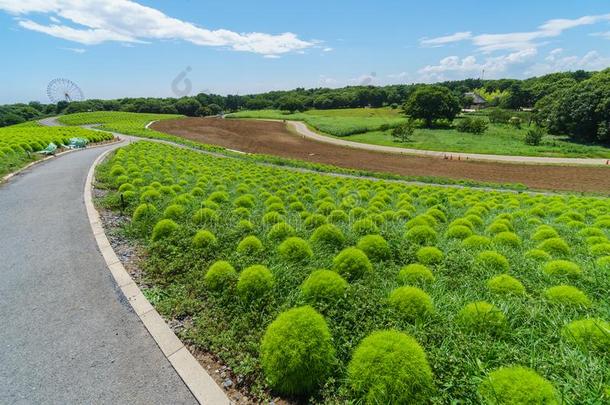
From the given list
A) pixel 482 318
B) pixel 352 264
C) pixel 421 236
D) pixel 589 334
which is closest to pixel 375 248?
pixel 352 264

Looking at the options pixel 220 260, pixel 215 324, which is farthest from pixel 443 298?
pixel 220 260

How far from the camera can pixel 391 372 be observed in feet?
10.8

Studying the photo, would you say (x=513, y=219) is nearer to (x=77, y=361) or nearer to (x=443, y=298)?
(x=443, y=298)

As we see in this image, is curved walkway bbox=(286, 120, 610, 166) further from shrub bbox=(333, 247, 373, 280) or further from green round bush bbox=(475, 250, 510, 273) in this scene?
shrub bbox=(333, 247, 373, 280)

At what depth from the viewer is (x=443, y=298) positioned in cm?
473

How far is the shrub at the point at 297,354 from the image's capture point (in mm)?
3547

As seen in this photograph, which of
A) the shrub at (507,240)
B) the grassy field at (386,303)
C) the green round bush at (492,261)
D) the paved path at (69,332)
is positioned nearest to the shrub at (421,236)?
the grassy field at (386,303)

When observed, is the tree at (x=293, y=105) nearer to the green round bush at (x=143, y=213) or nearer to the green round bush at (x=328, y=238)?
the green round bush at (x=143, y=213)

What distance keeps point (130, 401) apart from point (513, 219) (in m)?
10.9

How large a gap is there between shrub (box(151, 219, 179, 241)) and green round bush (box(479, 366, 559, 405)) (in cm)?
668

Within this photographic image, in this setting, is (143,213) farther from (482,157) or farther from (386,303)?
(482,157)

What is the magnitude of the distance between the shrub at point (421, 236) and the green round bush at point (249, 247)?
355 centimetres

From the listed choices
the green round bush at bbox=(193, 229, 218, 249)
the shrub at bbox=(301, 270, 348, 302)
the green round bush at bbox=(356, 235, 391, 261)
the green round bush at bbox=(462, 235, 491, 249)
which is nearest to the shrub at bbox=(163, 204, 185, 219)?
the green round bush at bbox=(193, 229, 218, 249)

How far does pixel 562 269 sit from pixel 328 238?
440cm
